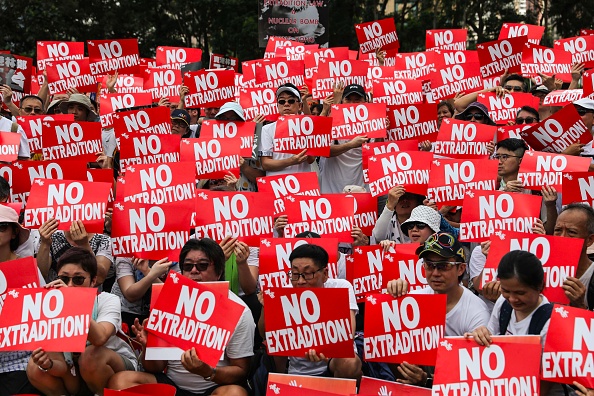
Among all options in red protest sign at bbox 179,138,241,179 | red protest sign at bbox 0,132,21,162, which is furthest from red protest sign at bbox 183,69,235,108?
red protest sign at bbox 0,132,21,162

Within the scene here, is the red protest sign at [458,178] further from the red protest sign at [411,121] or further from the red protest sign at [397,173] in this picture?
the red protest sign at [411,121]

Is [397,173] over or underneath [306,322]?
over

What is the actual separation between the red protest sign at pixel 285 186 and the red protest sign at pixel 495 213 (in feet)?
5.59

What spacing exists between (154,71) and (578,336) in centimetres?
938

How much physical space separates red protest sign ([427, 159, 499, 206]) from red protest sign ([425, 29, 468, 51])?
19.9ft

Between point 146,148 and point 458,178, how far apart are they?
10.9 feet

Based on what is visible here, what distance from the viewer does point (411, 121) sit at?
1134 centimetres

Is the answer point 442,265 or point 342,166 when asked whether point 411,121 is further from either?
point 442,265

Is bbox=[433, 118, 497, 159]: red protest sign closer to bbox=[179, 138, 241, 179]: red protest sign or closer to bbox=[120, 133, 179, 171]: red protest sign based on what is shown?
bbox=[179, 138, 241, 179]: red protest sign

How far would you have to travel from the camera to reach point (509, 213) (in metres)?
8.32

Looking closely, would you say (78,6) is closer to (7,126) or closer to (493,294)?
(7,126)

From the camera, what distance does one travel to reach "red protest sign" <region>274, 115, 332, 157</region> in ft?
34.4

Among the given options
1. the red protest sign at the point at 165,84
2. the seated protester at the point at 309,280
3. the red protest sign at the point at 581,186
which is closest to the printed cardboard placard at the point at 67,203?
the seated protester at the point at 309,280

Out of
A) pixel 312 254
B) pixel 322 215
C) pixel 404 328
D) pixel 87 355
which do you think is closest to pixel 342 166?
pixel 322 215
